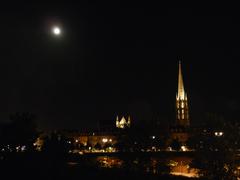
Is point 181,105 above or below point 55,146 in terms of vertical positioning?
above

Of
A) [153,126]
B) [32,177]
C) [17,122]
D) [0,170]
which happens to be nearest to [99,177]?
[32,177]

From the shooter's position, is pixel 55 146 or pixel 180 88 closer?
pixel 55 146

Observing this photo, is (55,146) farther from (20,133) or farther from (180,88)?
(180,88)

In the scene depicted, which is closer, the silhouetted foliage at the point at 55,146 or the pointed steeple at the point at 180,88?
the silhouetted foliage at the point at 55,146

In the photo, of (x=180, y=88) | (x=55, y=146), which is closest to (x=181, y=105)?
(x=180, y=88)

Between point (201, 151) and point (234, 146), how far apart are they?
3.20 metres

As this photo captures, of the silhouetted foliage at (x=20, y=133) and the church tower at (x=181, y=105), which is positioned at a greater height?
the church tower at (x=181, y=105)

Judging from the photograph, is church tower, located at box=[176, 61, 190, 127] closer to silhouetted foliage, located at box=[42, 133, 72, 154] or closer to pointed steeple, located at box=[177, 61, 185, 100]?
pointed steeple, located at box=[177, 61, 185, 100]

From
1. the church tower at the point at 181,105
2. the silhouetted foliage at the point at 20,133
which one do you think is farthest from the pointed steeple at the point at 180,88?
the silhouetted foliage at the point at 20,133

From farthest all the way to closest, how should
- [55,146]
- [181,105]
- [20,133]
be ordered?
[181,105] → [20,133] → [55,146]

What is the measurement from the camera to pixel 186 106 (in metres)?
176

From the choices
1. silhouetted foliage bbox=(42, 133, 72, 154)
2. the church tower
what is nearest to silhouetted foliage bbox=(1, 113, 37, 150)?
silhouetted foliage bbox=(42, 133, 72, 154)

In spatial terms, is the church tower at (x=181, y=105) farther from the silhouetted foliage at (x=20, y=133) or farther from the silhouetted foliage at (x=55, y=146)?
the silhouetted foliage at (x=55, y=146)

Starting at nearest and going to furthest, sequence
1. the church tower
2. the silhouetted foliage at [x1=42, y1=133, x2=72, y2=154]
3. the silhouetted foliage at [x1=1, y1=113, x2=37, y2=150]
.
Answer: the silhouetted foliage at [x1=42, y1=133, x2=72, y2=154]
the silhouetted foliage at [x1=1, y1=113, x2=37, y2=150]
the church tower
